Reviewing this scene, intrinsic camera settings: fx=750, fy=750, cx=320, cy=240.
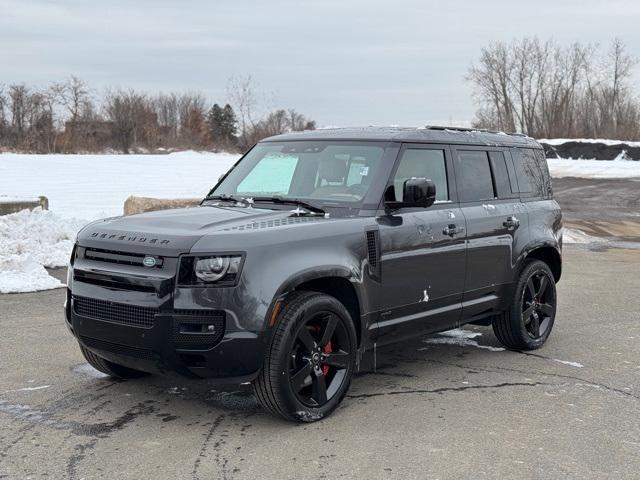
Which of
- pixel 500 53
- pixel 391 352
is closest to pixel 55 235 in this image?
pixel 391 352

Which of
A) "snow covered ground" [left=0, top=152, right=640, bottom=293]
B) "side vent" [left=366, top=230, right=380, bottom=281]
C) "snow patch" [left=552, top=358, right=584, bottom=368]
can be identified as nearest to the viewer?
"side vent" [left=366, top=230, right=380, bottom=281]

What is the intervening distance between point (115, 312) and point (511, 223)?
3.51 meters

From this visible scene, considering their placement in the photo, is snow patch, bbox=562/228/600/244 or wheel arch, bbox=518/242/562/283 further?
snow patch, bbox=562/228/600/244

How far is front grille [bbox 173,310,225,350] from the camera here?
4.32 m

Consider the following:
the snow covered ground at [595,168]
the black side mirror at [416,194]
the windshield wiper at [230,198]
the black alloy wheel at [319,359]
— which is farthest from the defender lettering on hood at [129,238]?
the snow covered ground at [595,168]

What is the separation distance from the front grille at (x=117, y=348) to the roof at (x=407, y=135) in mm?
2354

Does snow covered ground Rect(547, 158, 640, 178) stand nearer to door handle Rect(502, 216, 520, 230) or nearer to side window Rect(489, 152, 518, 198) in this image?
side window Rect(489, 152, 518, 198)

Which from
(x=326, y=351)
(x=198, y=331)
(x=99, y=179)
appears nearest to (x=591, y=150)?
(x=99, y=179)

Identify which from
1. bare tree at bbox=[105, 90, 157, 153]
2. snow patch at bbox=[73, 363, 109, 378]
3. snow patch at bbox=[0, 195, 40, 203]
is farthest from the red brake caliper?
bare tree at bbox=[105, 90, 157, 153]

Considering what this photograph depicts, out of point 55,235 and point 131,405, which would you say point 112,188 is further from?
point 131,405

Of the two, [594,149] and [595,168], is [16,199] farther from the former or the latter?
[594,149]

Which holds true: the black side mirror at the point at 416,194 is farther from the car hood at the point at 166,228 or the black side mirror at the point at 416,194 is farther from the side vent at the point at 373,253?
the car hood at the point at 166,228

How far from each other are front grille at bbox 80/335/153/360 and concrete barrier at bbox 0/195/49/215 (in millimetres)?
8424

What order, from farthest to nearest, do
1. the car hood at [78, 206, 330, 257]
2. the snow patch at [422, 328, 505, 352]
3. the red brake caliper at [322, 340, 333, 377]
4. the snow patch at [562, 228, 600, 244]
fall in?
the snow patch at [562, 228, 600, 244] < the snow patch at [422, 328, 505, 352] < the red brake caliper at [322, 340, 333, 377] < the car hood at [78, 206, 330, 257]
